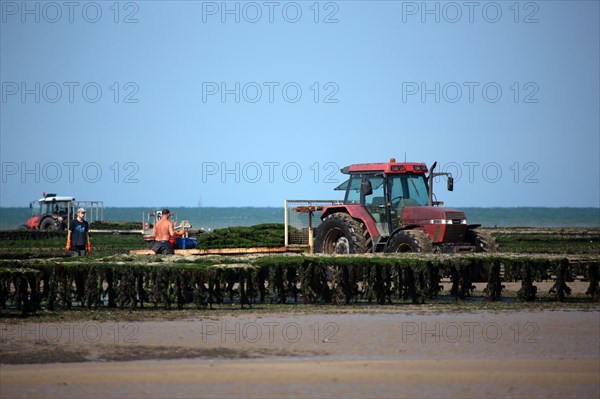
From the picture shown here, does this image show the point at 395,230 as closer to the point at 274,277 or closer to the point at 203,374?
the point at 274,277

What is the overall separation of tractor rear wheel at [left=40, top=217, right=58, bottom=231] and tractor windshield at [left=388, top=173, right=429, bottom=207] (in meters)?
35.8

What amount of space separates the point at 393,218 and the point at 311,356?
10.8 metres

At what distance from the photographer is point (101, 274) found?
1719 cm

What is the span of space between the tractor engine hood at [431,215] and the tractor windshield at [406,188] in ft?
1.84

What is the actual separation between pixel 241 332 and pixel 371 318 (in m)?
2.55

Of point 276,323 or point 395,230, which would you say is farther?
point 395,230

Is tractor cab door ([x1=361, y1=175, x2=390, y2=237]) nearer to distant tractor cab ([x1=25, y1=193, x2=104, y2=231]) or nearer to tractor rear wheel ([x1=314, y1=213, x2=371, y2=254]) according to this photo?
tractor rear wheel ([x1=314, y1=213, x2=371, y2=254])

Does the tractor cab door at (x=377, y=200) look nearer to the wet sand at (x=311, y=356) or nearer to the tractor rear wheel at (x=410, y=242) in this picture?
the tractor rear wheel at (x=410, y=242)

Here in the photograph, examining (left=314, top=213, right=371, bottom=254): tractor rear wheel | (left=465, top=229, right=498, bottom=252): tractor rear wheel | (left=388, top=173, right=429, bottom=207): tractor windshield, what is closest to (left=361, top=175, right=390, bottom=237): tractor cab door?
(left=388, top=173, right=429, bottom=207): tractor windshield

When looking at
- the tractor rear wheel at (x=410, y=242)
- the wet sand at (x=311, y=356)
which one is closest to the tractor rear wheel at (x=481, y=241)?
the tractor rear wheel at (x=410, y=242)

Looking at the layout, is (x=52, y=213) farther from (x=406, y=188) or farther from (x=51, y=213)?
(x=406, y=188)

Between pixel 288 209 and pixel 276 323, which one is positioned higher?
pixel 288 209

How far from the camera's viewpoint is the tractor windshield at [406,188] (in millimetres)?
23031

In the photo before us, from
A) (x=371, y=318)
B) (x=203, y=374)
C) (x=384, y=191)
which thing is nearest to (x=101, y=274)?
(x=371, y=318)
